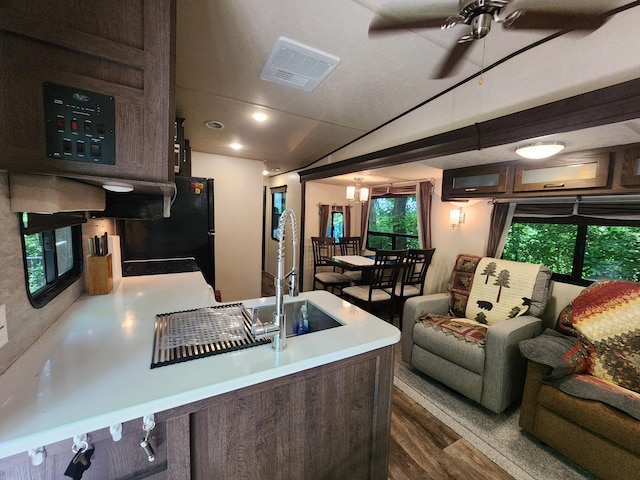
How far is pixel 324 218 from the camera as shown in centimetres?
512

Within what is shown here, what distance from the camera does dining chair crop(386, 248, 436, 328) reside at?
3.26 meters

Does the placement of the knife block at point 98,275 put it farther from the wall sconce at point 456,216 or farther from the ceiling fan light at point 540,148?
the wall sconce at point 456,216

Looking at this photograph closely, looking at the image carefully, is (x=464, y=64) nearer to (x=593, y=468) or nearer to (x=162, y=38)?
(x=162, y=38)

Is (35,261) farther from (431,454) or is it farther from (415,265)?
(415,265)

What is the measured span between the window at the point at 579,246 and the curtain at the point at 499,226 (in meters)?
0.13

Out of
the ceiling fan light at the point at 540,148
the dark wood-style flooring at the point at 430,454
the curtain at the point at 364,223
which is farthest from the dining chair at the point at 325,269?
the ceiling fan light at the point at 540,148

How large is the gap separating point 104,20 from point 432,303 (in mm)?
2895

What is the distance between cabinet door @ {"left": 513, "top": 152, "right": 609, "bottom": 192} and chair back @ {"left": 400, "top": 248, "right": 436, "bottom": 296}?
1.20m

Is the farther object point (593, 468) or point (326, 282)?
point (326, 282)

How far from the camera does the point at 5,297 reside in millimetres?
810

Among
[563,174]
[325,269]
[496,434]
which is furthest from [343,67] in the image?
[325,269]

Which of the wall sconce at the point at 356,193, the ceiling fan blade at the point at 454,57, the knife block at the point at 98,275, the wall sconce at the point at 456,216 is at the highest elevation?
the ceiling fan blade at the point at 454,57

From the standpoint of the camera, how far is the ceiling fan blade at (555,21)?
114 cm

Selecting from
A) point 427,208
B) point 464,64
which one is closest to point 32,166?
point 464,64
